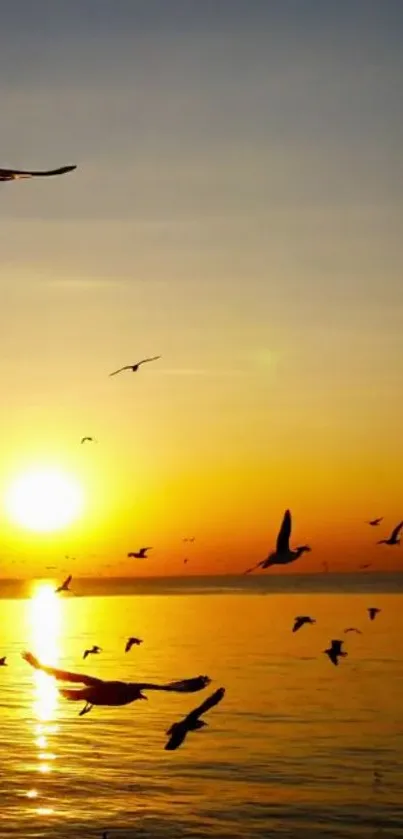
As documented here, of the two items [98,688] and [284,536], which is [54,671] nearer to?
[98,688]

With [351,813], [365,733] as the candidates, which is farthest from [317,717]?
[351,813]

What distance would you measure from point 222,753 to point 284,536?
1500 cm

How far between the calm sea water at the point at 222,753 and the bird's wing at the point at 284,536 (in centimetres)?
715

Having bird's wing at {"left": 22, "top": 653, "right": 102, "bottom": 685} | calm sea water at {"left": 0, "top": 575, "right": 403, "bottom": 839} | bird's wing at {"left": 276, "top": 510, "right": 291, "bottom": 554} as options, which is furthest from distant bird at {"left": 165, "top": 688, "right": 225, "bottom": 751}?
calm sea water at {"left": 0, "top": 575, "right": 403, "bottom": 839}

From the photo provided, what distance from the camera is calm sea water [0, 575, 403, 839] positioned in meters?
30.6

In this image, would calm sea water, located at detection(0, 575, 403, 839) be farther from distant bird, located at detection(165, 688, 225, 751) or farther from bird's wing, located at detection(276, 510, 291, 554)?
distant bird, located at detection(165, 688, 225, 751)

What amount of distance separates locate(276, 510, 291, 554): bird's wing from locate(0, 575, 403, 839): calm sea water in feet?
23.5

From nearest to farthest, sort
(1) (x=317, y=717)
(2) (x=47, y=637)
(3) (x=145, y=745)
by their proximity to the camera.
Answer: (3) (x=145, y=745) → (1) (x=317, y=717) → (2) (x=47, y=637)

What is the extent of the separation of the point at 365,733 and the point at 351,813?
11.8 m

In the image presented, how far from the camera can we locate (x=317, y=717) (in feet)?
151

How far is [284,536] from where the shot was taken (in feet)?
89.4

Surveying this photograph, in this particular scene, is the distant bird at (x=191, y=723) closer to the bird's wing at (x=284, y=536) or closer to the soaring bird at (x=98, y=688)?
the soaring bird at (x=98, y=688)

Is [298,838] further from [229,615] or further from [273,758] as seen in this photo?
[229,615]

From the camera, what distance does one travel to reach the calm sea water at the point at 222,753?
100ft
